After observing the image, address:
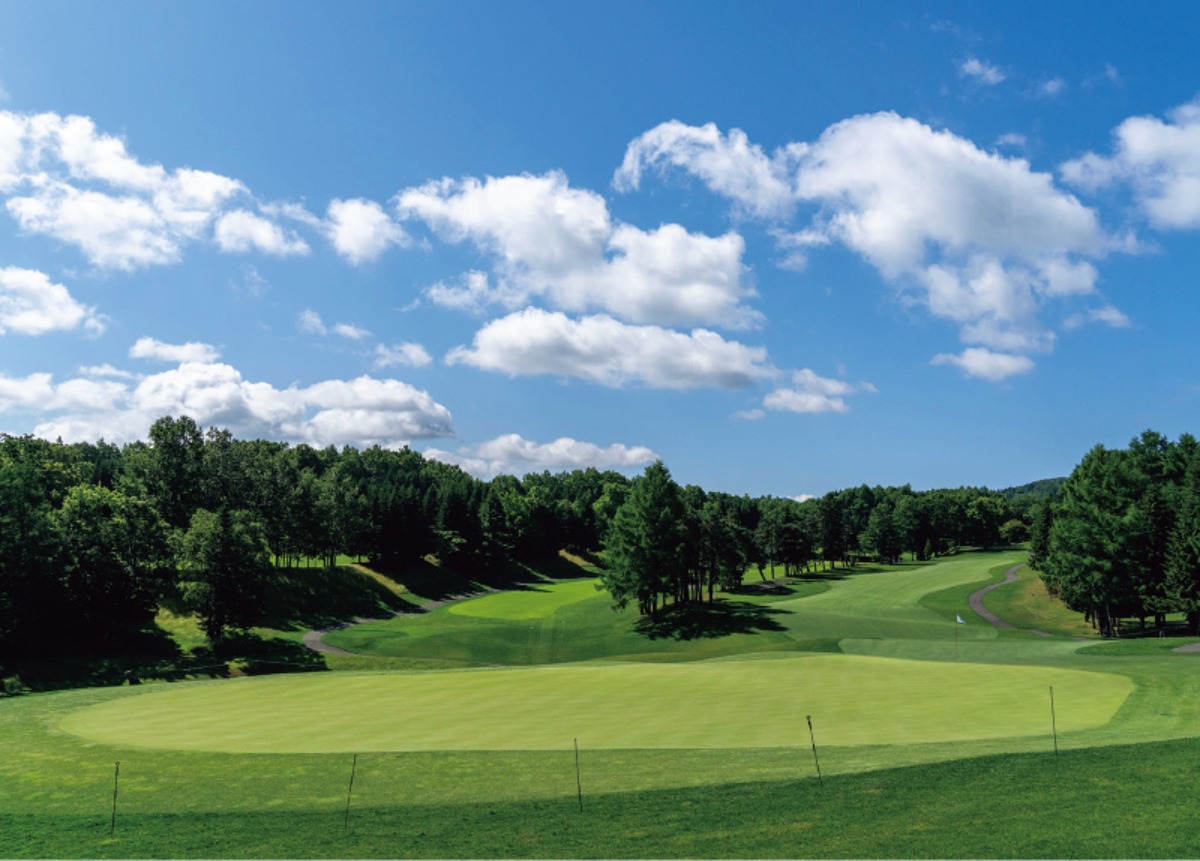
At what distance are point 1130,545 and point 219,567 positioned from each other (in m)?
72.2

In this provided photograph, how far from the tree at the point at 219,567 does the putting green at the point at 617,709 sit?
2125 centimetres

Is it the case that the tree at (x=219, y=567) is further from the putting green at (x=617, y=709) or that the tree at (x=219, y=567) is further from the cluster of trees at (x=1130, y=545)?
the cluster of trees at (x=1130, y=545)

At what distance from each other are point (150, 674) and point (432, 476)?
107m

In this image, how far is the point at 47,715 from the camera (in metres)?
31.5

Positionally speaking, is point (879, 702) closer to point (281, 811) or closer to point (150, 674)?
point (281, 811)

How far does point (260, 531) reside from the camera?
6462 cm

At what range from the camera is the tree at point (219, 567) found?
5947 cm

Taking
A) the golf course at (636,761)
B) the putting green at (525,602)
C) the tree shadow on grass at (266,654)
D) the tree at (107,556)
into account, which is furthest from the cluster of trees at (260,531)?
the golf course at (636,761)

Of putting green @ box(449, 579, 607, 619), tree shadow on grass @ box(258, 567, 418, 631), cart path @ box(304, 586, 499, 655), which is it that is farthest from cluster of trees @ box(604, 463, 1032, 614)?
tree shadow on grass @ box(258, 567, 418, 631)

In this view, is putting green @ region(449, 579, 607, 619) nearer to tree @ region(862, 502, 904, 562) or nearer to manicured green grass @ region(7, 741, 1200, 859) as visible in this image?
tree @ region(862, 502, 904, 562)

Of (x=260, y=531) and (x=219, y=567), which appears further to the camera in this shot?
(x=260, y=531)

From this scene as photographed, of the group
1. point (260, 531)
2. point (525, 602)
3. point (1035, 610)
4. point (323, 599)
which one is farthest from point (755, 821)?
point (525, 602)

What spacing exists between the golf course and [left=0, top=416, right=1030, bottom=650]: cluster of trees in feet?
67.9

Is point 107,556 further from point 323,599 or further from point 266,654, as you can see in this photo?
point 323,599
